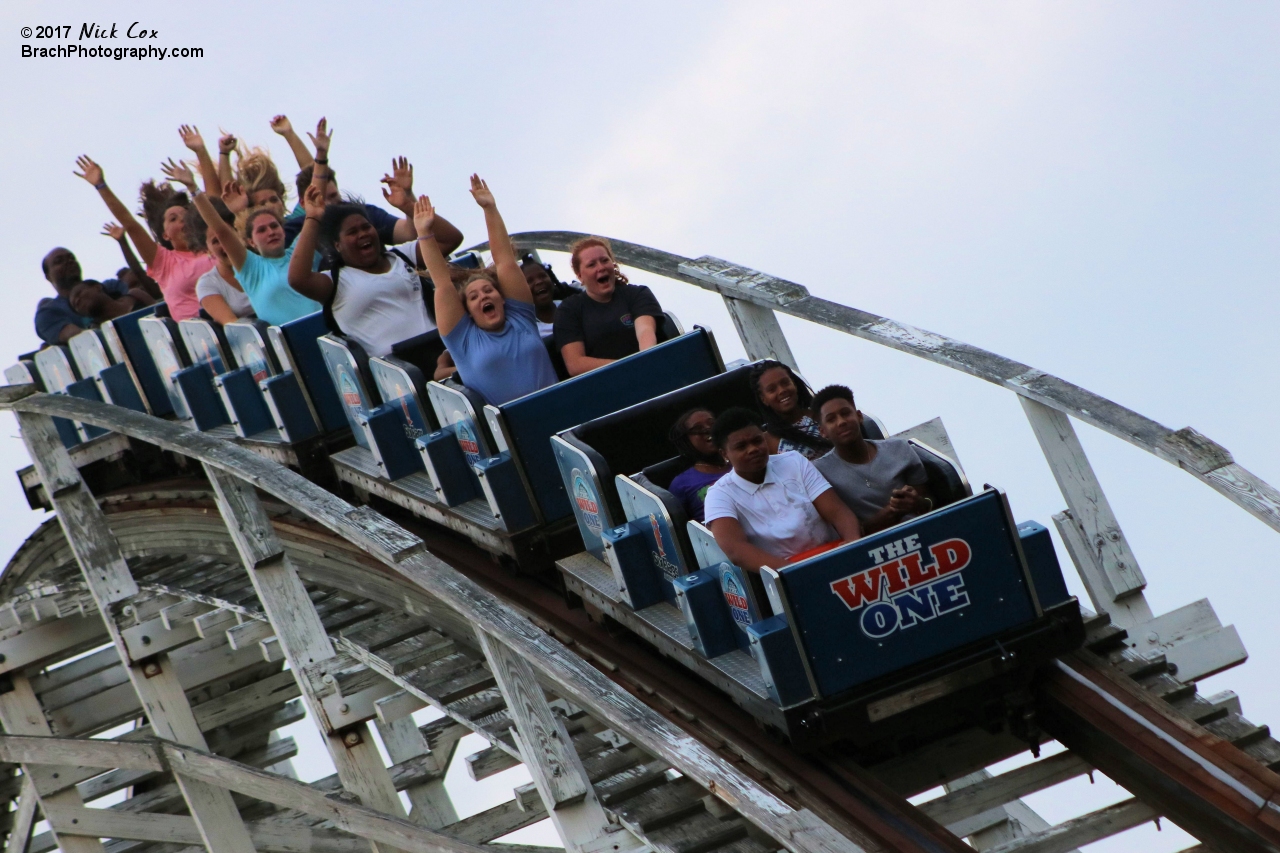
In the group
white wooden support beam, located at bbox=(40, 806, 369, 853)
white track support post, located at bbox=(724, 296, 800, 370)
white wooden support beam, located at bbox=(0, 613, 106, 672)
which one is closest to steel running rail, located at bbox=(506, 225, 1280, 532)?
white track support post, located at bbox=(724, 296, 800, 370)

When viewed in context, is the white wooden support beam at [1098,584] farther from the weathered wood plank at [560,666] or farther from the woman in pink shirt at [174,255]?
the woman in pink shirt at [174,255]

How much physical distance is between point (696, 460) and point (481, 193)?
6.20 feet

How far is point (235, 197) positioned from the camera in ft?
26.9

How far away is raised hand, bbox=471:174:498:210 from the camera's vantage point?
652cm

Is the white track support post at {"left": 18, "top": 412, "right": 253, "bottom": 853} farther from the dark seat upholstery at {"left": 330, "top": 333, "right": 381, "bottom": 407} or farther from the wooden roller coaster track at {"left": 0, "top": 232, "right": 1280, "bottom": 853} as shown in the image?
the dark seat upholstery at {"left": 330, "top": 333, "right": 381, "bottom": 407}

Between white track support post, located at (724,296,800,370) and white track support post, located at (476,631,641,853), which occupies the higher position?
white track support post, located at (724,296,800,370)

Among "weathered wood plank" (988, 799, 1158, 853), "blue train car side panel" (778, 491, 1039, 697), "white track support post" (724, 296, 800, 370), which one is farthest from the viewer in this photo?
"white track support post" (724, 296, 800, 370)

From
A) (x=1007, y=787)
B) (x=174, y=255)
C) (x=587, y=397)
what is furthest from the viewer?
(x=174, y=255)

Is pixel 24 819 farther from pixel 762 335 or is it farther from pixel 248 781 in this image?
pixel 762 335

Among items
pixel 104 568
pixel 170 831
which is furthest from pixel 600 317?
pixel 170 831

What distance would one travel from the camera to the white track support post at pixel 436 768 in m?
6.75

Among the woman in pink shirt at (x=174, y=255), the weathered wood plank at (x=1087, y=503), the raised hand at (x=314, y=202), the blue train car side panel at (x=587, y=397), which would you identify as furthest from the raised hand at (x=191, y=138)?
the weathered wood plank at (x=1087, y=503)

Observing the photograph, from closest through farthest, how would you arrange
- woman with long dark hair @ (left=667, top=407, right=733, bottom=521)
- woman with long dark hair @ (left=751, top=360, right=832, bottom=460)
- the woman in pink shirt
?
woman with long dark hair @ (left=667, top=407, right=733, bottom=521) → woman with long dark hair @ (left=751, top=360, right=832, bottom=460) → the woman in pink shirt

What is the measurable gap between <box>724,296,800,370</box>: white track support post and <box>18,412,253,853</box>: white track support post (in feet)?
9.36
